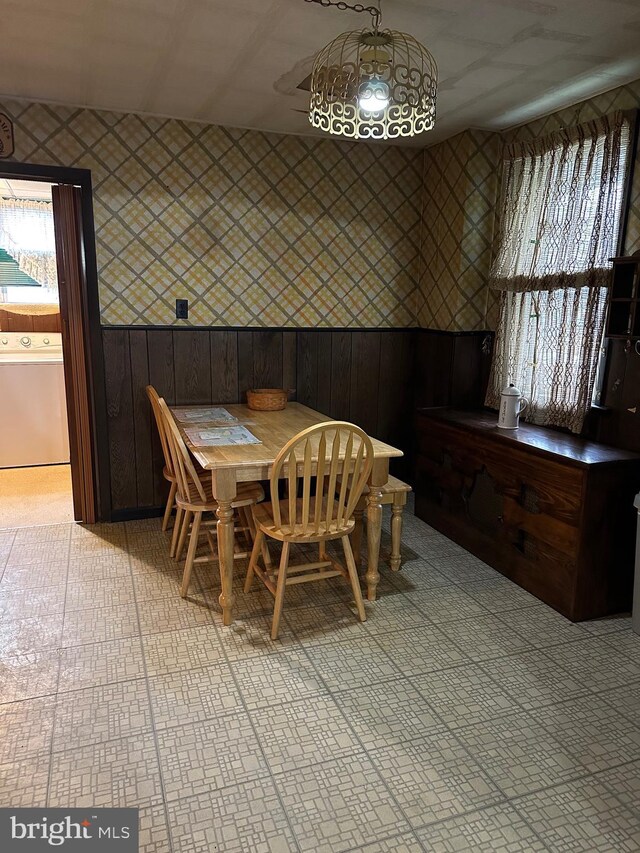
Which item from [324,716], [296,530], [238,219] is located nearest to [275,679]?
[324,716]

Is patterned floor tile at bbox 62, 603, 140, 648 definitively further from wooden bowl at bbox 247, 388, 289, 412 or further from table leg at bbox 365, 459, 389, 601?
wooden bowl at bbox 247, 388, 289, 412

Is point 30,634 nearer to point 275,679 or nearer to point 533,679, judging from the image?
point 275,679

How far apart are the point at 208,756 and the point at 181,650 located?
0.59m

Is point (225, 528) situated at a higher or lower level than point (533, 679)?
higher

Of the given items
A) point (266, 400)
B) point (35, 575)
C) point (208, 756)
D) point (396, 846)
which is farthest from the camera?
point (266, 400)

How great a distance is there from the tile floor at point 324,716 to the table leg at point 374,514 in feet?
0.36

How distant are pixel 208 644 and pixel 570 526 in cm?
159

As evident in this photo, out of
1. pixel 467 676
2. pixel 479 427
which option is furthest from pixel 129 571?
pixel 479 427

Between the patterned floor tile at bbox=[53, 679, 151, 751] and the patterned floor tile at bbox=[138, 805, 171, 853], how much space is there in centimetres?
33

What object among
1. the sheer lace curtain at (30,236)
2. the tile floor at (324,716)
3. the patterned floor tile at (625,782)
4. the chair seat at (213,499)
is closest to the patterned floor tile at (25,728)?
the tile floor at (324,716)

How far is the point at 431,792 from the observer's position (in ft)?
5.58

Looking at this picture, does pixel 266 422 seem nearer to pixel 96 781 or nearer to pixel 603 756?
pixel 96 781

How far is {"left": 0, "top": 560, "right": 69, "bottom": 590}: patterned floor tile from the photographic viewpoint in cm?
288

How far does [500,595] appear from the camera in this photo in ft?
9.37
